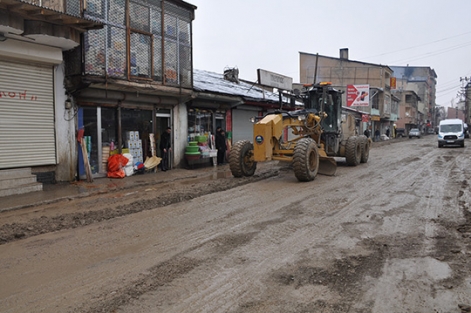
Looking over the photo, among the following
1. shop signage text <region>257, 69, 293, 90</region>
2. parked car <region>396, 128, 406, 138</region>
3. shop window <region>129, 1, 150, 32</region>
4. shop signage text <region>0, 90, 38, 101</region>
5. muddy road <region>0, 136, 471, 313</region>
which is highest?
shop window <region>129, 1, 150, 32</region>

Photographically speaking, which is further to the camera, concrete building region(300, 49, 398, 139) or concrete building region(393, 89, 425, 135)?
concrete building region(393, 89, 425, 135)

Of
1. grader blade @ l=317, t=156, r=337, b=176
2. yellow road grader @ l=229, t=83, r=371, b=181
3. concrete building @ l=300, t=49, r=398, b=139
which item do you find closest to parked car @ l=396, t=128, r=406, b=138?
concrete building @ l=300, t=49, r=398, b=139

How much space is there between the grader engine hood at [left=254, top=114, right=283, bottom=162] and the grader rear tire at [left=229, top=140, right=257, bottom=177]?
0.68 metres

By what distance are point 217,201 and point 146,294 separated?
15.3ft

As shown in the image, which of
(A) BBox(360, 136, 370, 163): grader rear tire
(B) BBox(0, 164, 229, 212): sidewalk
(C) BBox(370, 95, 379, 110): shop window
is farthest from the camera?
(C) BBox(370, 95, 379, 110): shop window

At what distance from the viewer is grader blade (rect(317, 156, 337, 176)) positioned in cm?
1259

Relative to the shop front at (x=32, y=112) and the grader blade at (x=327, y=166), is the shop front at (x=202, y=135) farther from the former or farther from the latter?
the shop front at (x=32, y=112)

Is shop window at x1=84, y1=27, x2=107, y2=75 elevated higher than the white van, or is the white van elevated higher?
shop window at x1=84, y1=27, x2=107, y2=75

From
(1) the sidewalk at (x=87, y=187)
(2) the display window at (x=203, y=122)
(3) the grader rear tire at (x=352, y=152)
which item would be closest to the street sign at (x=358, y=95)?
(2) the display window at (x=203, y=122)

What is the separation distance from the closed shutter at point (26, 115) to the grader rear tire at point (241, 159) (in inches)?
210

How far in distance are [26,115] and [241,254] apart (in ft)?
27.9

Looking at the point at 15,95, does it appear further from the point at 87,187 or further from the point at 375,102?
the point at 375,102

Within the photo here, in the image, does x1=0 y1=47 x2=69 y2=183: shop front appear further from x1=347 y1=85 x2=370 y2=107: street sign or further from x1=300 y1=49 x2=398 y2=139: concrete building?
x1=300 y1=49 x2=398 y2=139: concrete building

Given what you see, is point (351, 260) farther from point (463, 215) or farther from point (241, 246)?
point (463, 215)
